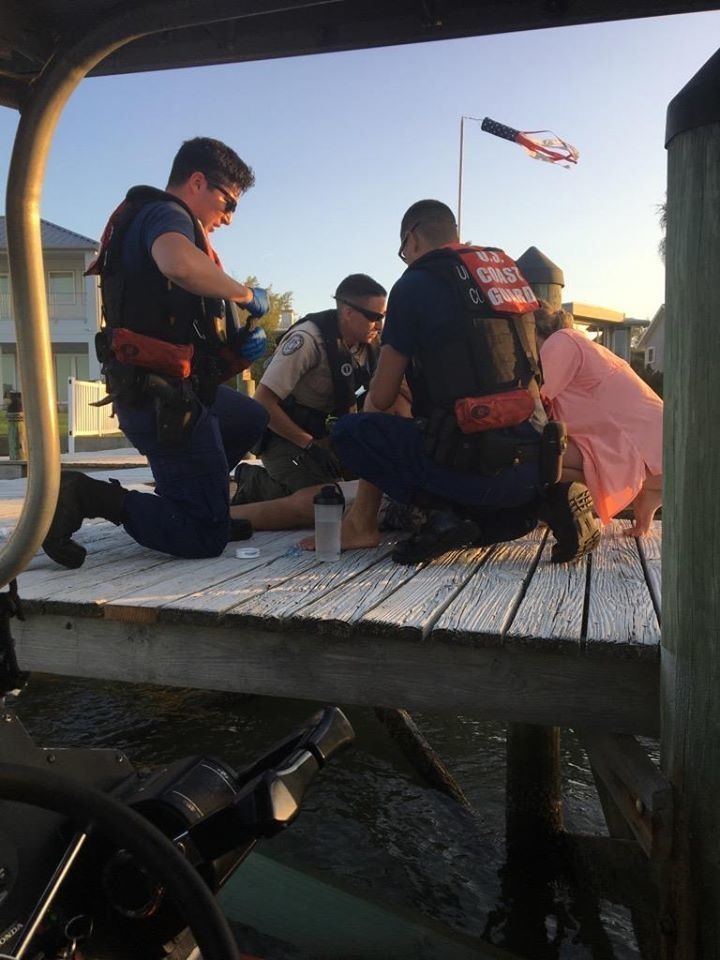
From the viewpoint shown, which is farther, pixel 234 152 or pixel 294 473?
pixel 294 473

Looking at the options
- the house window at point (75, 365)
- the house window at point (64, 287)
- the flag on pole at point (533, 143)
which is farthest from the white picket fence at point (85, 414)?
the house window at point (75, 365)

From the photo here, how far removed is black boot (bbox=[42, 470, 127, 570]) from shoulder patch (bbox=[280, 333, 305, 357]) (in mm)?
1713

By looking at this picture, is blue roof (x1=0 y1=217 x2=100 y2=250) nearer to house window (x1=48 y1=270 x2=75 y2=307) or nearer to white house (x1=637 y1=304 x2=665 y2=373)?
house window (x1=48 y1=270 x2=75 y2=307)

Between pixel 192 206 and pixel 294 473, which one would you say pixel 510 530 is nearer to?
pixel 294 473

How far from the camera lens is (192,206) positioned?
3.61 meters

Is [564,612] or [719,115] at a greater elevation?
[719,115]

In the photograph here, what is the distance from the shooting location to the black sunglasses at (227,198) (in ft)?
A: 11.7

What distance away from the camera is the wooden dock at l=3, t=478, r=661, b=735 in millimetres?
2422

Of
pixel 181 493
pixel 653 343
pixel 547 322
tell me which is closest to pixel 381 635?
pixel 181 493

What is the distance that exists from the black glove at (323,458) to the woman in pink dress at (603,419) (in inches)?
53.1

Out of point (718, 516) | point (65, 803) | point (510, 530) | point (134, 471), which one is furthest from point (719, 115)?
point (134, 471)

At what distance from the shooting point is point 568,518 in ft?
11.3

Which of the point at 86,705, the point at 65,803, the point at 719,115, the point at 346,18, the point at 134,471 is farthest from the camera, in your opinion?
the point at 134,471

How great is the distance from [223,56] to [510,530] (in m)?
2.66
